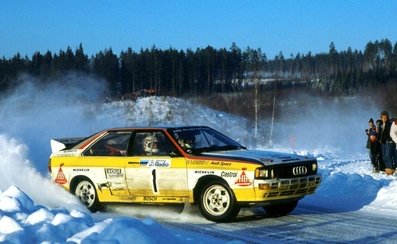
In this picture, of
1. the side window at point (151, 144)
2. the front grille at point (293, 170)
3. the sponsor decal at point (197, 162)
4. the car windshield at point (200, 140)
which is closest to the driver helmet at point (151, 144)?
the side window at point (151, 144)

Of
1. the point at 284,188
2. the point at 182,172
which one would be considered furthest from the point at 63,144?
the point at 284,188

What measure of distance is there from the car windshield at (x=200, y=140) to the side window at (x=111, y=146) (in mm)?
890

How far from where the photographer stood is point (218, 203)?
9328mm

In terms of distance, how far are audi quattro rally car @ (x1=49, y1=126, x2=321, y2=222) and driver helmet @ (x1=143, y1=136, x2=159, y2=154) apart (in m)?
0.02

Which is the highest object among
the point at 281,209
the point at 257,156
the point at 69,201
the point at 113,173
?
the point at 257,156

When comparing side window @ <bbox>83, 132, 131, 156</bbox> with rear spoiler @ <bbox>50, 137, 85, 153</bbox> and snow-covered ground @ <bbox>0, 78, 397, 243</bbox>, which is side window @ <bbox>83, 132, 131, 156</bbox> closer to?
rear spoiler @ <bbox>50, 137, 85, 153</bbox>

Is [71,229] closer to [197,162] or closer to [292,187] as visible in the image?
[197,162]

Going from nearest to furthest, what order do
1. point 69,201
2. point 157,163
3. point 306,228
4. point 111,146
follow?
point 306,228, point 157,163, point 69,201, point 111,146

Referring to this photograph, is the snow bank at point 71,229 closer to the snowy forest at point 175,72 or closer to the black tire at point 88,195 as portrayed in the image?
the black tire at point 88,195

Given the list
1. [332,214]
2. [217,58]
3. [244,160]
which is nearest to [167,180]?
[244,160]

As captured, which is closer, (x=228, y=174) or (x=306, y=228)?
(x=306, y=228)

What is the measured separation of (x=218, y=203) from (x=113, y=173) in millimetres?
2014

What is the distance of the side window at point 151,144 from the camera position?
9.98m

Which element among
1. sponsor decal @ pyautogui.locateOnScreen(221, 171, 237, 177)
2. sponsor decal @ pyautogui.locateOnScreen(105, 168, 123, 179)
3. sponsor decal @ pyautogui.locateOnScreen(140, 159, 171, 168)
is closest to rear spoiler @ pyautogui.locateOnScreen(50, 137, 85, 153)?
sponsor decal @ pyautogui.locateOnScreen(105, 168, 123, 179)
